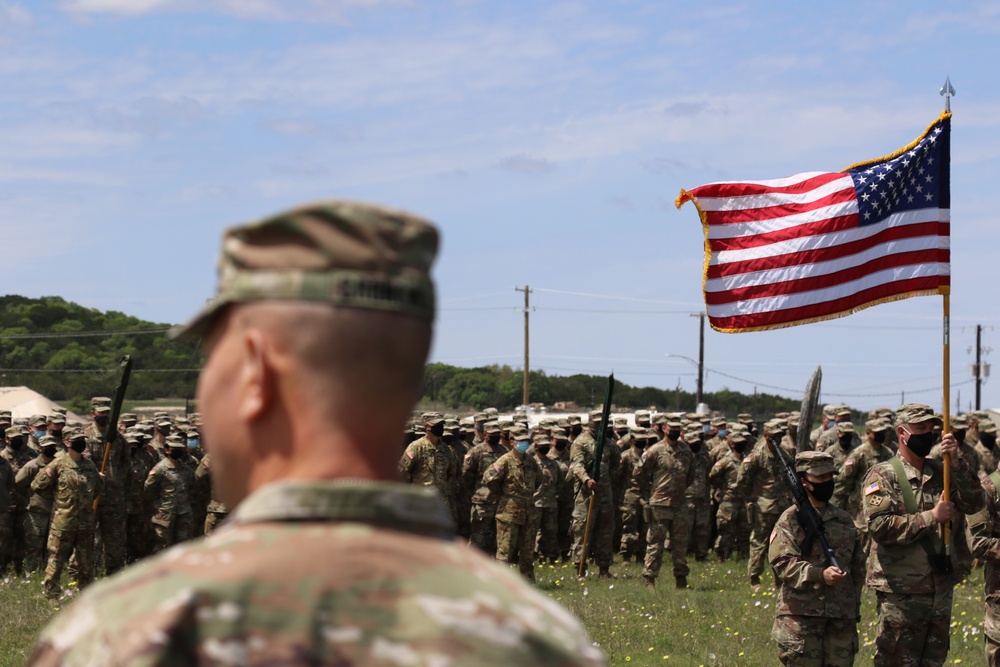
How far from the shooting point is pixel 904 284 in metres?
9.69

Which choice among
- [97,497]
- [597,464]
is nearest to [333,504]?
[97,497]

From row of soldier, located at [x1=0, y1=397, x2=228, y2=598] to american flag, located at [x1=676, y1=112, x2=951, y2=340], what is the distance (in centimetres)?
789

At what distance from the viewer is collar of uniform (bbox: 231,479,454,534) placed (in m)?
1.74

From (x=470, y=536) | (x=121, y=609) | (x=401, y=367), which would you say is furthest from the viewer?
(x=470, y=536)

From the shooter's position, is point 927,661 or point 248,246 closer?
point 248,246

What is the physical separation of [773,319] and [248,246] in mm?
8523

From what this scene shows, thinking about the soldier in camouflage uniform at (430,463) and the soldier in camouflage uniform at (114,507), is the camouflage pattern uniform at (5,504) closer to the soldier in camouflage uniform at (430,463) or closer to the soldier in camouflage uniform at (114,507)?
the soldier in camouflage uniform at (114,507)

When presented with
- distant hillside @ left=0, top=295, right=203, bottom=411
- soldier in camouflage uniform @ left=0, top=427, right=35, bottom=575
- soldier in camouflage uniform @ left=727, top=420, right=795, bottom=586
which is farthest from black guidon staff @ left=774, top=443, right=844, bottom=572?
distant hillside @ left=0, top=295, right=203, bottom=411

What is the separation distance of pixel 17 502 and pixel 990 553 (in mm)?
13429

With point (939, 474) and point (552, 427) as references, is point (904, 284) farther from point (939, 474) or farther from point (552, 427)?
point (552, 427)

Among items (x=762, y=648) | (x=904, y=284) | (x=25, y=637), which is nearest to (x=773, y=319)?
(x=904, y=284)

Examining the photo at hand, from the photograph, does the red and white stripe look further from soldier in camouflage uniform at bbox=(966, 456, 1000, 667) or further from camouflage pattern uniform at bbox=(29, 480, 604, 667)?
camouflage pattern uniform at bbox=(29, 480, 604, 667)

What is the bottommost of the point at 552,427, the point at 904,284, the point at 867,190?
the point at 552,427

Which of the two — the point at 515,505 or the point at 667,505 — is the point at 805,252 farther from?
the point at 667,505
